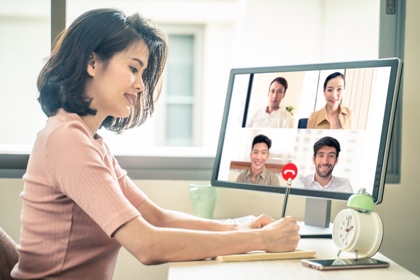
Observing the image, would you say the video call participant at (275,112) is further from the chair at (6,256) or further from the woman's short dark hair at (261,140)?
the chair at (6,256)

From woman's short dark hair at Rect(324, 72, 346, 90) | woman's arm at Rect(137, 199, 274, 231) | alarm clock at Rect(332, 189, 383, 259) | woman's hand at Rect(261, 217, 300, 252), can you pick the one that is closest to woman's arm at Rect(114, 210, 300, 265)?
woman's hand at Rect(261, 217, 300, 252)

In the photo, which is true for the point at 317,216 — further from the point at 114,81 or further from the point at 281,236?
the point at 114,81

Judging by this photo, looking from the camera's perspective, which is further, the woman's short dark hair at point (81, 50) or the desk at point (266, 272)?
the woman's short dark hair at point (81, 50)

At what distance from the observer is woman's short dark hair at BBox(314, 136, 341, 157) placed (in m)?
1.60

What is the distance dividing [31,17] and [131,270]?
3.53 ft

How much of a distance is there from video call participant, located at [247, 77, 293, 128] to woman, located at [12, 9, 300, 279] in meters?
0.32

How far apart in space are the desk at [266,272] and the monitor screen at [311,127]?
279mm

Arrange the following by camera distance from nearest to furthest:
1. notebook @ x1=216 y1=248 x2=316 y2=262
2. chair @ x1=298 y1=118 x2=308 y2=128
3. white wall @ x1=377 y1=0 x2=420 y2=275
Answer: notebook @ x1=216 y1=248 x2=316 y2=262, chair @ x1=298 y1=118 x2=308 y2=128, white wall @ x1=377 y1=0 x2=420 y2=275

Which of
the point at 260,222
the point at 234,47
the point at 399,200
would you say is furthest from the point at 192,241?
the point at 234,47

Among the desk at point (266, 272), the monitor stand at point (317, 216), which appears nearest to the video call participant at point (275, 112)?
the monitor stand at point (317, 216)

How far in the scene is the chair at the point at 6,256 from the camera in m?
1.46

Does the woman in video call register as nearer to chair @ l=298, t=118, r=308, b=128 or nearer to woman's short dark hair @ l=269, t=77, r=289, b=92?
chair @ l=298, t=118, r=308, b=128

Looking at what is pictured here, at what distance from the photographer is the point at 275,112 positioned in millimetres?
1771

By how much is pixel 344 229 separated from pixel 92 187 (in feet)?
1.94
